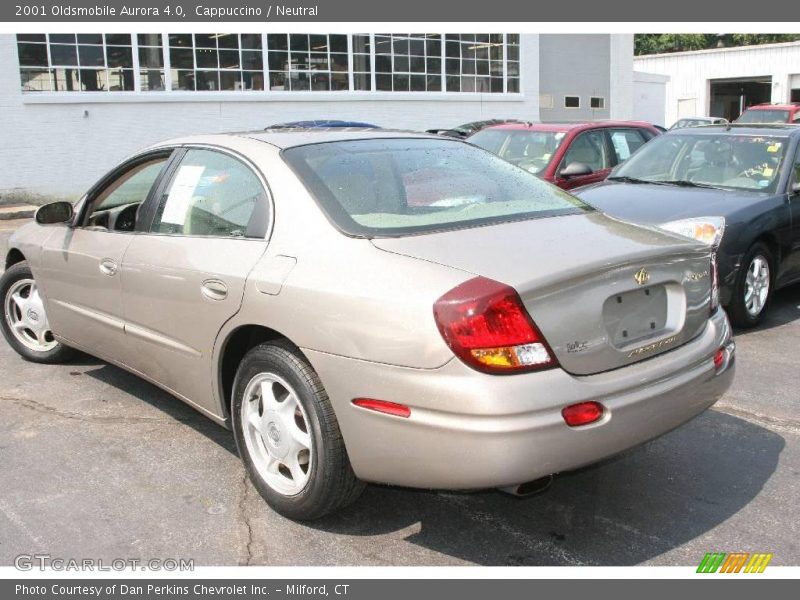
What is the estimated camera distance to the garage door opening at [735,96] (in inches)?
1877

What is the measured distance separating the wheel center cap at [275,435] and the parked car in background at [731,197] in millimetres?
3385

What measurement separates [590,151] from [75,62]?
11.8 metres

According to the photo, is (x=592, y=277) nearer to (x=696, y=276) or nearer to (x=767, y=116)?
(x=696, y=276)

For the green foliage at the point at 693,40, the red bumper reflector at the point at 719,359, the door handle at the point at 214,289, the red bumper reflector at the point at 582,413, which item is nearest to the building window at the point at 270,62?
the door handle at the point at 214,289

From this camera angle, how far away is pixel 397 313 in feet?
9.70

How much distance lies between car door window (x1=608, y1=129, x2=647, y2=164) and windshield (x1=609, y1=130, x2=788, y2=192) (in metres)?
1.86

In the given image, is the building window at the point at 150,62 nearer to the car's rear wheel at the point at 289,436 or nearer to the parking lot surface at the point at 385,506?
the parking lot surface at the point at 385,506

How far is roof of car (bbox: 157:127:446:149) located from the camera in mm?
4023

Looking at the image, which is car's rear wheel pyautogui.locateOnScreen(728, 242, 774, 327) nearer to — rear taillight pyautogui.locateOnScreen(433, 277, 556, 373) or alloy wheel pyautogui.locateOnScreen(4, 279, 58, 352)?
rear taillight pyautogui.locateOnScreen(433, 277, 556, 373)

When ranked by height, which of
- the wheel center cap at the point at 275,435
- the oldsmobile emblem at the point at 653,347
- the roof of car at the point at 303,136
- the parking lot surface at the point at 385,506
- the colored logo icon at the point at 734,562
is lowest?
the colored logo icon at the point at 734,562

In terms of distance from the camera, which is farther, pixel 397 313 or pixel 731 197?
pixel 731 197


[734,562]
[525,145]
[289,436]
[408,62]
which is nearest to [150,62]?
[408,62]

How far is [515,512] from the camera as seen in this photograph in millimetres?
3625

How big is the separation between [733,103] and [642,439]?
170 ft
